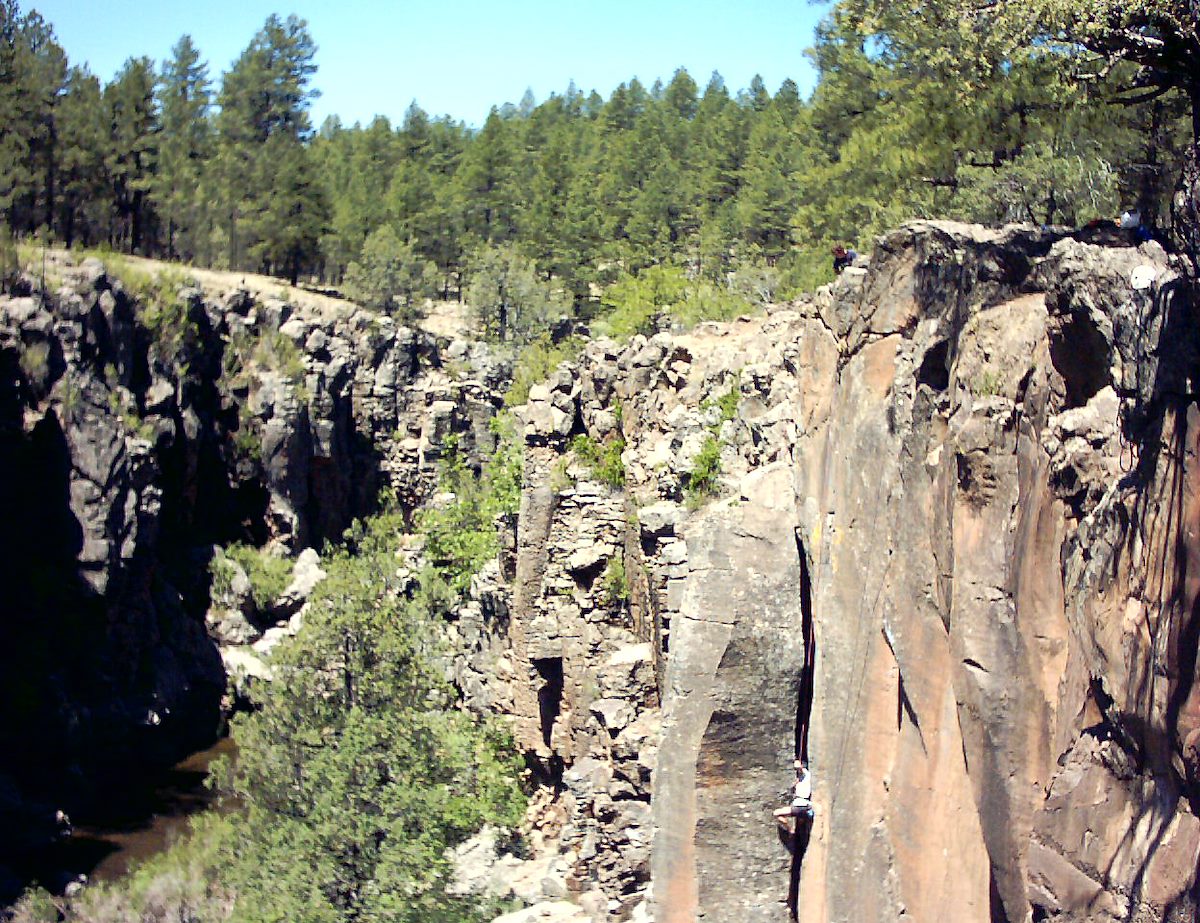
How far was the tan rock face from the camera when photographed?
9.66 metres

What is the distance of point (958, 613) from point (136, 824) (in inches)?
1341

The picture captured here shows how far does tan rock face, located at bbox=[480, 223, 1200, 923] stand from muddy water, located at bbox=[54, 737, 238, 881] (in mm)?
24170

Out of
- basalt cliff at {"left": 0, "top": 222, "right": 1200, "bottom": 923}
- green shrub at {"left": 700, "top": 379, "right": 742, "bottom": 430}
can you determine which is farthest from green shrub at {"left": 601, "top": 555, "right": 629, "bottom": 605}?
green shrub at {"left": 700, "top": 379, "right": 742, "bottom": 430}

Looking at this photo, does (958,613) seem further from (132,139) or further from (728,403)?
(132,139)

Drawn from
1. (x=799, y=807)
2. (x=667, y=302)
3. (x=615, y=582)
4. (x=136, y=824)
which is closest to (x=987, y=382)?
(x=799, y=807)

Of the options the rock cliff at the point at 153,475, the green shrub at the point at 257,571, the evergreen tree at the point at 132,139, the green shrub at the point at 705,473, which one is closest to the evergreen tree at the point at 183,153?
the evergreen tree at the point at 132,139

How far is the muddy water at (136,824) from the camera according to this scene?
36875 millimetres

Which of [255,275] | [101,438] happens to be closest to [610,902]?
[101,438]

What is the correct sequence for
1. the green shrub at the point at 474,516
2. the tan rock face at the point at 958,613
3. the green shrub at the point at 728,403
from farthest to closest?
the green shrub at the point at 474,516 → the green shrub at the point at 728,403 → the tan rock face at the point at 958,613

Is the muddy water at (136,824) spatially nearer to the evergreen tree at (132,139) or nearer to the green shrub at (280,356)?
the green shrub at (280,356)

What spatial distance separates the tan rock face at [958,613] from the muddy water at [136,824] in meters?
24.2

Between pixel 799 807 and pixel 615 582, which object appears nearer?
pixel 799 807

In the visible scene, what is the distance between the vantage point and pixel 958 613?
11.9 meters

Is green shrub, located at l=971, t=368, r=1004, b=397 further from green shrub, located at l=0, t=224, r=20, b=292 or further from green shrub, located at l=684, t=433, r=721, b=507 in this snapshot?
green shrub, located at l=0, t=224, r=20, b=292
